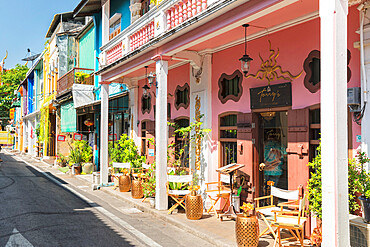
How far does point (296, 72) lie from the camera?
652 cm

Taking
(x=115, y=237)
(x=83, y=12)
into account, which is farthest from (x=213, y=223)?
(x=83, y=12)

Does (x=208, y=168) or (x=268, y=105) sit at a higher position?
(x=268, y=105)

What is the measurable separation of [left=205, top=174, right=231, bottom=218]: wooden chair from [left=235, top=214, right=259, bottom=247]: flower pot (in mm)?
2070

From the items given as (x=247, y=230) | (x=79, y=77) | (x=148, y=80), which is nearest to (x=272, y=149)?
(x=247, y=230)

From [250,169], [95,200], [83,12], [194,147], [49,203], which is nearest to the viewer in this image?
[250,169]

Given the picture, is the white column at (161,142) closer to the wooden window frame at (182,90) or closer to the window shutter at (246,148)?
the wooden window frame at (182,90)

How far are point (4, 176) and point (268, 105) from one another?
1403 centimetres

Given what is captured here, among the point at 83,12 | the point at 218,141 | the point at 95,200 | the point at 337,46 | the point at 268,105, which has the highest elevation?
the point at 83,12

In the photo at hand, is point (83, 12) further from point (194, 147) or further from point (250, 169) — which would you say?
point (250, 169)

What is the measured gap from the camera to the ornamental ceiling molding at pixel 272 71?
6.74 m

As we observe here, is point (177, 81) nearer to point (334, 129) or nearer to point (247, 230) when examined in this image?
point (247, 230)

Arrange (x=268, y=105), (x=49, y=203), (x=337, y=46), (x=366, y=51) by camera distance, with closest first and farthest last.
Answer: (x=337, y=46)
(x=366, y=51)
(x=268, y=105)
(x=49, y=203)

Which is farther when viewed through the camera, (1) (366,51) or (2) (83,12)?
(2) (83,12)

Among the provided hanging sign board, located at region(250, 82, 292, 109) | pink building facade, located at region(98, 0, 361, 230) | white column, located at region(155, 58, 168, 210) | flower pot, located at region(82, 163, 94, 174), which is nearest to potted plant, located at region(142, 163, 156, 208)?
white column, located at region(155, 58, 168, 210)
